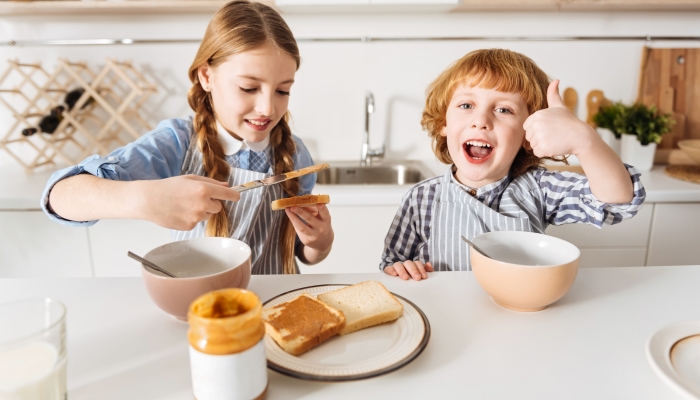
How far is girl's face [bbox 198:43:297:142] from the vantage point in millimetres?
1013

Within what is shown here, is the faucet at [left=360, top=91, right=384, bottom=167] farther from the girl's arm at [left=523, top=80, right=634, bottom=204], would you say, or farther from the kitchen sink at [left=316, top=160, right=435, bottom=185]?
the girl's arm at [left=523, top=80, right=634, bottom=204]

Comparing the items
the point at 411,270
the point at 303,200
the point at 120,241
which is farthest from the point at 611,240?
the point at 120,241

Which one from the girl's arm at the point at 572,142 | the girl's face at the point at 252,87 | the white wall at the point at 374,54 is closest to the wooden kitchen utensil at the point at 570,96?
the white wall at the point at 374,54

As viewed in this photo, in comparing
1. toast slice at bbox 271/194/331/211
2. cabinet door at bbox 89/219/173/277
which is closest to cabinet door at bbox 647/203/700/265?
toast slice at bbox 271/194/331/211

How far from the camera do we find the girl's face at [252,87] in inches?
39.9

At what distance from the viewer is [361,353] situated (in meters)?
0.60

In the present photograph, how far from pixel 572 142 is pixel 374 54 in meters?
1.38

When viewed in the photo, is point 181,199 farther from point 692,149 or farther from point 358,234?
point 692,149

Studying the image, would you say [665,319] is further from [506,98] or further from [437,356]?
[506,98]

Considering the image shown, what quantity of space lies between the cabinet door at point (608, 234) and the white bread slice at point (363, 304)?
1.21m

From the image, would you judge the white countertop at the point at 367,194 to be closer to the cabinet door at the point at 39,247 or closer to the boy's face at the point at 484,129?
the cabinet door at the point at 39,247

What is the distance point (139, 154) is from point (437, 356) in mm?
726

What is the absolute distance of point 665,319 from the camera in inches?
27.0

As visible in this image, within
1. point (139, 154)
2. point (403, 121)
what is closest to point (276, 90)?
point (139, 154)
